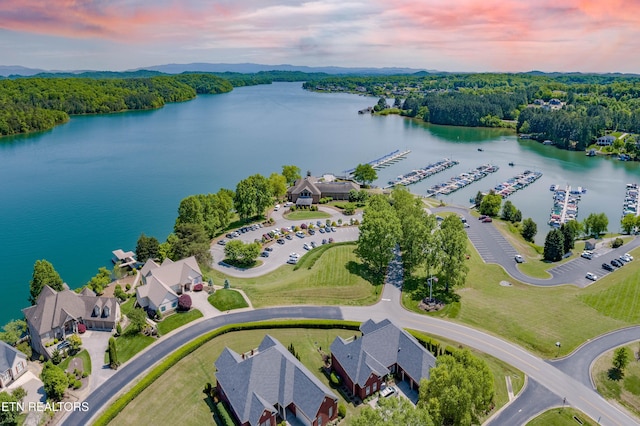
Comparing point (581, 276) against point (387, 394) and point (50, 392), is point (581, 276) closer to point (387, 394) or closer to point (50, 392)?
point (387, 394)

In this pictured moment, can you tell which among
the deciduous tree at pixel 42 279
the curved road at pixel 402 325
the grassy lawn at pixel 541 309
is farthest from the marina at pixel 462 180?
the deciduous tree at pixel 42 279

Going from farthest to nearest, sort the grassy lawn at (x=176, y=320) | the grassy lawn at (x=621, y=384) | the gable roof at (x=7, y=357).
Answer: the grassy lawn at (x=176, y=320) < the gable roof at (x=7, y=357) < the grassy lawn at (x=621, y=384)

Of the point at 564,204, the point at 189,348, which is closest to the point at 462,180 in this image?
the point at 564,204

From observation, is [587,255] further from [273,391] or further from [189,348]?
[189,348]


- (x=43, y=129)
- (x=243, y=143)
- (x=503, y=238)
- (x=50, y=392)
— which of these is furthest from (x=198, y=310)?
(x=43, y=129)

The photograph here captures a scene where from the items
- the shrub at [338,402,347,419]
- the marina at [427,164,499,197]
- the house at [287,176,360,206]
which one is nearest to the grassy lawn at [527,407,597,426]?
the shrub at [338,402,347,419]

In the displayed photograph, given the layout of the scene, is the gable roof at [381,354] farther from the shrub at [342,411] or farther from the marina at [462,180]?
the marina at [462,180]
